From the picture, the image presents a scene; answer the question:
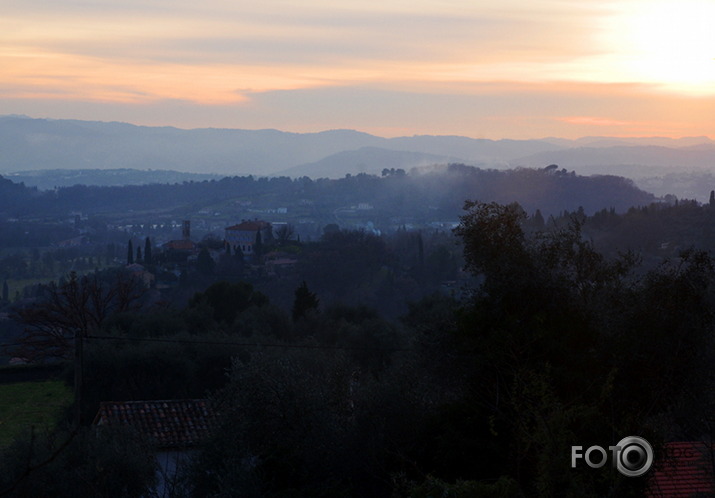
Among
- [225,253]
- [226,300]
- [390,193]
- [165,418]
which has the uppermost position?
[390,193]

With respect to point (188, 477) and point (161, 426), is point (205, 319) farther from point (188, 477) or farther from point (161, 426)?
point (188, 477)

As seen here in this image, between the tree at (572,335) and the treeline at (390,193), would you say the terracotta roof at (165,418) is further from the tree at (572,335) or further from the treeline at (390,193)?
the treeline at (390,193)

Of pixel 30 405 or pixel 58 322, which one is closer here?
pixel 30 405

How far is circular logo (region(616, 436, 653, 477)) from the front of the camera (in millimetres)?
6508

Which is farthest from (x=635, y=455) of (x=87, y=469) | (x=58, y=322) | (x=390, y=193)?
(x=390, y=193)

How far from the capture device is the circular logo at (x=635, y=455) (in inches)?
256

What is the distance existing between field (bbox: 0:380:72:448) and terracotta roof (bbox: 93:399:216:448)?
2077 mm

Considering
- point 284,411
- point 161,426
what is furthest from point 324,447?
point 161,426

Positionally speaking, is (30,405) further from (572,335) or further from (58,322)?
(572,335)

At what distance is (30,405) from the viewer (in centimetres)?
1916

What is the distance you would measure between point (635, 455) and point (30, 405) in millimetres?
15632

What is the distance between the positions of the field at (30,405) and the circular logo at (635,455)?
10851mm

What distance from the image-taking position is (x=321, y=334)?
24.9 meters

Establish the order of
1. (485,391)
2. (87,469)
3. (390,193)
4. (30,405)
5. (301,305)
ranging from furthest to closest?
(390,193) → (301,305) → (30,405) → (87,469) → (485,391)
